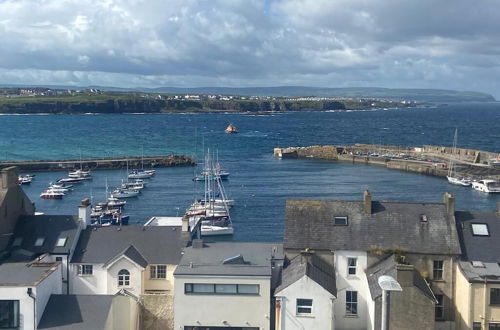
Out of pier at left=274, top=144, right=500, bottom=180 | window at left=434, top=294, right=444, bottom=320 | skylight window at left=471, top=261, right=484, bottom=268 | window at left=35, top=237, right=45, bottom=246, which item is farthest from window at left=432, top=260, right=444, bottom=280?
pier at left=274, top=144, right=500, bottom=180

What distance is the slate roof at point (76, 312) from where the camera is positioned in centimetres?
2467

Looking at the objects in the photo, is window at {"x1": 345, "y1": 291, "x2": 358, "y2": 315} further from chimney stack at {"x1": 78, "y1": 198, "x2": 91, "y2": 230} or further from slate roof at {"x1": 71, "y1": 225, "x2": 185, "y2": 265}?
chimney stack at {"x1": 78, "y1": 198, "x2": 91, "y2": 230}

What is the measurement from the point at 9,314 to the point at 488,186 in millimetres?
73865

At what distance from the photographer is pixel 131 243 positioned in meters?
31.0

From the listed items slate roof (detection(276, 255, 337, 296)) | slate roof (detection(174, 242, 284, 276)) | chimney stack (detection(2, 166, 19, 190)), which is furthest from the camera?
chimney stack (detection(2, 166, 19, 190))

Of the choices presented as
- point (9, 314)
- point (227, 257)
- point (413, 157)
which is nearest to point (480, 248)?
point (227, 257)

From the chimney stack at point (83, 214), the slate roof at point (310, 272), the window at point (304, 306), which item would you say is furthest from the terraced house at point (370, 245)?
the chimney stack at point (83, 214)

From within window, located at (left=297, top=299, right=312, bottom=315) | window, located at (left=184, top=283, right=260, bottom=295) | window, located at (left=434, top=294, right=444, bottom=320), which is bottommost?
window, located at (left=434, top=294, right=444, bottom=320)

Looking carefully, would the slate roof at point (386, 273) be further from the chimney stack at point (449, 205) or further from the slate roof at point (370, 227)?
the chimney stack at point (449, 205)

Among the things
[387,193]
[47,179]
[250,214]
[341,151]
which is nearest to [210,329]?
[250,214]

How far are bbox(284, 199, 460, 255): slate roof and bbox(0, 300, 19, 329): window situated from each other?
10.0 m

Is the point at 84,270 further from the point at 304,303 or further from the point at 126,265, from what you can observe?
the point at 304,303

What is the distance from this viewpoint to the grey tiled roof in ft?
90.6

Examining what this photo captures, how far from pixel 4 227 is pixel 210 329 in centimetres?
1067
